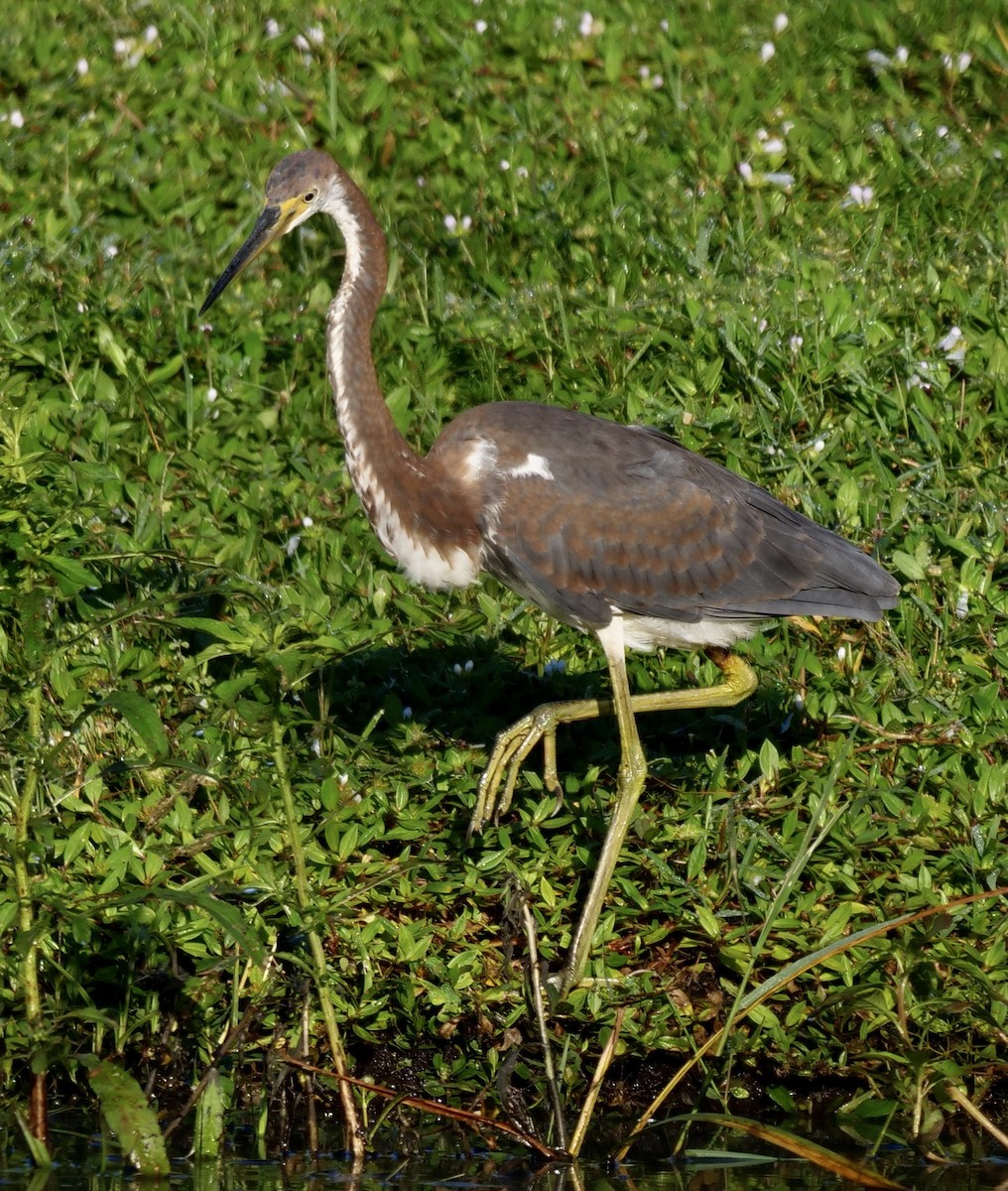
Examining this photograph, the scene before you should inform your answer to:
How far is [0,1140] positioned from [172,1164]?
1.39ft

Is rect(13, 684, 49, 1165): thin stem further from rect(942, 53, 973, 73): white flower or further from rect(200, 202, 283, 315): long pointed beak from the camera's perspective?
rect(942, 53, 973, 73): white flower

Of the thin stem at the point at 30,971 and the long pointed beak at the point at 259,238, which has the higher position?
the long pointed beak at the point at 259,238

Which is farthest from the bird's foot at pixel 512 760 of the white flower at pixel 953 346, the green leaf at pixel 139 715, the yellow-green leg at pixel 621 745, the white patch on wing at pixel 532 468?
the white flower at pixel 953 346

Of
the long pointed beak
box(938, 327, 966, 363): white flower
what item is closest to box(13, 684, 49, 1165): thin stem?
the long pointed beak

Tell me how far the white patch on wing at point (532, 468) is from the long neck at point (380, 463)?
Answer: 185 mm

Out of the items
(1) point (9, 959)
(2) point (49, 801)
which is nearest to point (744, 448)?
(2) point (49, 801)

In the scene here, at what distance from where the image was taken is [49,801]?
15.9 ft

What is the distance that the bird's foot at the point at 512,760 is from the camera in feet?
16.4

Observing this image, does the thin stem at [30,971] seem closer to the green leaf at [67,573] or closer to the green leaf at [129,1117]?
the green leaf at [129,1117]

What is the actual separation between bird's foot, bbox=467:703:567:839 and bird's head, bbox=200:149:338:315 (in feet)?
5.24

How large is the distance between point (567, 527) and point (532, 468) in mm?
203

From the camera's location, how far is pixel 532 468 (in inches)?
202

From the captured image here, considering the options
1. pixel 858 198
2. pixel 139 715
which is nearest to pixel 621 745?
pixel 139 715

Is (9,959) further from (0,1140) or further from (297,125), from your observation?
(297,125)
